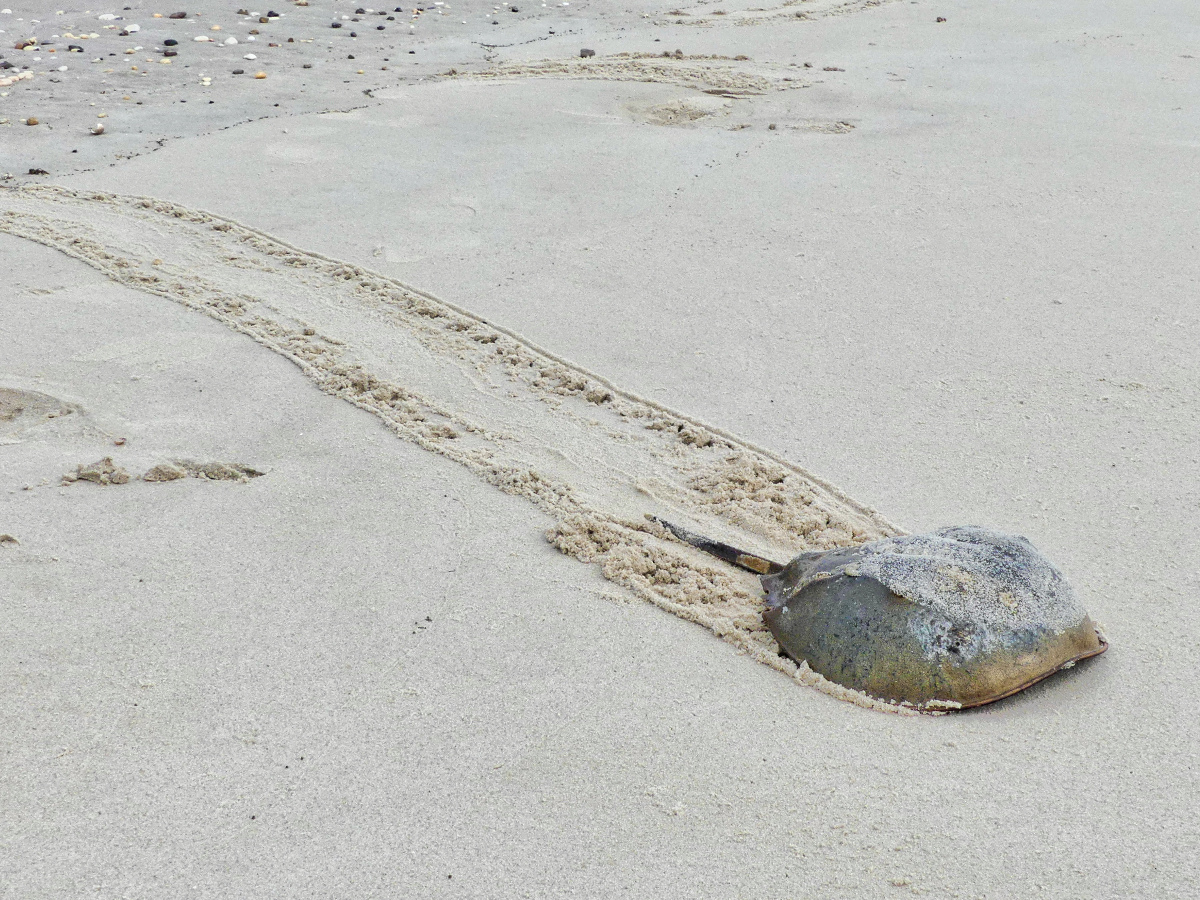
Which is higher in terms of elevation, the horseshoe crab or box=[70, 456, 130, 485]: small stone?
box=[70, 456, 130, 485]: small stone

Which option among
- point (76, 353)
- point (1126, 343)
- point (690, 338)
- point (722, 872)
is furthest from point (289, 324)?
point (1126, 343)

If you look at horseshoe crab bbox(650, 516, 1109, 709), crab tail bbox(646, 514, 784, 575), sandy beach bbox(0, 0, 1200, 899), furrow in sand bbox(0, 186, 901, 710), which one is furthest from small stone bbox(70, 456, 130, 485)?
horseshoe crab bbox(650, 516, 1109, 709)

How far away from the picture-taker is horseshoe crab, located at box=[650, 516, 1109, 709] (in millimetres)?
2359

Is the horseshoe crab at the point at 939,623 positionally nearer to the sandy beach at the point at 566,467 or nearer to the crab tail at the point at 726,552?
the sandy beach at the point at 566,467

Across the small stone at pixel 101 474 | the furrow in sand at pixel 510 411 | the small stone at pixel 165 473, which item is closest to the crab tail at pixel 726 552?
the furrow in sand at pixel 510 411

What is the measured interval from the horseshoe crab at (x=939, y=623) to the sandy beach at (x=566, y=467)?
0.07 metres

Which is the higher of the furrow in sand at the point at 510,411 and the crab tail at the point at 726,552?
the furrow in sand at the point at 510,411

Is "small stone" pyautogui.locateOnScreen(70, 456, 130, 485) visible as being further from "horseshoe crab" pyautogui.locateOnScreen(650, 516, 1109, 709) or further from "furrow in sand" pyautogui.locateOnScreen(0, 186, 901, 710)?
"horseshoe crab" pyautogui.locateOnScreen(650, 516, 1109, 709)

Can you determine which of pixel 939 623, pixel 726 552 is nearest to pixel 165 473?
pixel 726 552

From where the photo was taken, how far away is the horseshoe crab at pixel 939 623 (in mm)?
2359

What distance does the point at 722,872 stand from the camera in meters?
1.95

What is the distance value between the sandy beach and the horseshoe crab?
69 millimetres

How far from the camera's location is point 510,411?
12.3ft

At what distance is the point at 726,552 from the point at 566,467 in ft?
2.38
